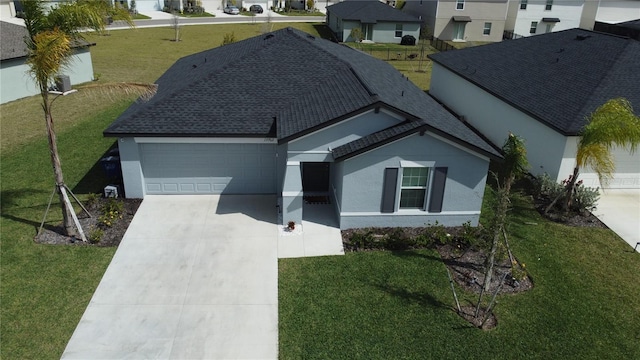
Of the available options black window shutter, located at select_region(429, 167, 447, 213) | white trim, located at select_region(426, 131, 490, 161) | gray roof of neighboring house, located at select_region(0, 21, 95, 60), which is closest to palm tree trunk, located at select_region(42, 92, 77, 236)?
white trim, located at select_region(426, 131, 490, 161)

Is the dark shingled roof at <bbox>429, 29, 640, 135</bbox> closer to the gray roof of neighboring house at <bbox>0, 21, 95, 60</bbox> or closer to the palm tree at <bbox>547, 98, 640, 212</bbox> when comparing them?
the palm tree at <bbox>547, 98, 640, 212</bbox>

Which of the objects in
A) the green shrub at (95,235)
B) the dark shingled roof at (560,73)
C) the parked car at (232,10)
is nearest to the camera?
the green shrub at (95,235)

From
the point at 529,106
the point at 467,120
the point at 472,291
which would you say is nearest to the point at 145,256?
the point at 472,291

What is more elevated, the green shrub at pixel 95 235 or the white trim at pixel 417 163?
the white trim at pixel 417 163

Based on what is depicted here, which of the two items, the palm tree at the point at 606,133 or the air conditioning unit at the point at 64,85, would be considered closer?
the palm tree at the point at 606,133

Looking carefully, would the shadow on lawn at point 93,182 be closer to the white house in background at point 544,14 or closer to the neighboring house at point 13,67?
the neighboring house at point 13,67

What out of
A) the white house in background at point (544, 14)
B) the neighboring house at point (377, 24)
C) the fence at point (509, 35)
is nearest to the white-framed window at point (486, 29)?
the fence at point (509, 35)

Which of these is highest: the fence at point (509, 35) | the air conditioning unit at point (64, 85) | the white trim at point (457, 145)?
the fence at point (509, 35)

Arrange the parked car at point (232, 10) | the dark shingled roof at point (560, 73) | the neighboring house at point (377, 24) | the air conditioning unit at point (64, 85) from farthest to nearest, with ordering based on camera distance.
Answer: the parked car at point (232, 10) → the neighboring house at point (377, 24) → the air conditioning unit at point (64, 85) → the dark shingled roof at point (560, 73)
